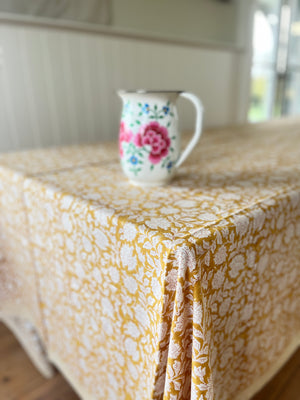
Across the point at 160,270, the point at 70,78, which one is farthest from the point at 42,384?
the point at 70,78

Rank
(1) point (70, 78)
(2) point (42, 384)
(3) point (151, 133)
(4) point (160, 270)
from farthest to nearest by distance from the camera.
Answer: (1) point (70, 78)
(2) point (42, 384)
(3) point (151, 133)
(4) point (160, 270)

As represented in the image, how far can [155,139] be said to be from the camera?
0.56 meters

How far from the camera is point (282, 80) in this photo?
327 centimetres

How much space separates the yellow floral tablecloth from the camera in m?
0.41

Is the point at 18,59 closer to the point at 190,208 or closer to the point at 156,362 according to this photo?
the point at 190,208

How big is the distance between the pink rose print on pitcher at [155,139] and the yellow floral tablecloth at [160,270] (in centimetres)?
7

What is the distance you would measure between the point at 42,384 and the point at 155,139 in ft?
2.85

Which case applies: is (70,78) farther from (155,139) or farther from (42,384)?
(42,384)

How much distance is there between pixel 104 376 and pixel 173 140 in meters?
0.50

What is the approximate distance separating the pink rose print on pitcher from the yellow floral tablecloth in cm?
7

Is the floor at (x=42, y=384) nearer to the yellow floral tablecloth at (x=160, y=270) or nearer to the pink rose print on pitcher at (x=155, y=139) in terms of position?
the yellow floral tablecloth at (x=160, y=270)

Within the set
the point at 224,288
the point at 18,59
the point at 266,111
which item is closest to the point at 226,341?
the point at 224,288

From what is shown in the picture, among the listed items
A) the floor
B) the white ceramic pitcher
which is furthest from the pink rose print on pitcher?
the floor

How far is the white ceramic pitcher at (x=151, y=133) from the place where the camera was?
1.81 feet
